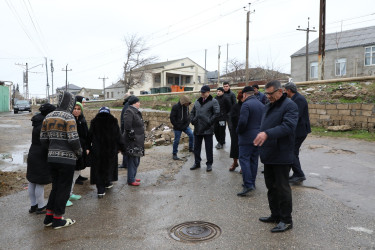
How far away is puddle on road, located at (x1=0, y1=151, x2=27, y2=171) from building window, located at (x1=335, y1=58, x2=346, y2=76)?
2922cm

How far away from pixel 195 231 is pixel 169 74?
5007 centimetres

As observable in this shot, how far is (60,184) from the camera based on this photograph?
3895 mm

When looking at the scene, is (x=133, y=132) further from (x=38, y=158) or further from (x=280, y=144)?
(x=280, y=144)

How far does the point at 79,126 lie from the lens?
5152 mm

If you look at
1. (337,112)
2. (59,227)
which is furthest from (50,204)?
(337,112)

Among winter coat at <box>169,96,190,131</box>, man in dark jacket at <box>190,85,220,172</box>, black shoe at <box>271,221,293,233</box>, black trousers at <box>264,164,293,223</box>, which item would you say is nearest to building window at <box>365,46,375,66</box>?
winter coat at <box>169,96,190,131</box>

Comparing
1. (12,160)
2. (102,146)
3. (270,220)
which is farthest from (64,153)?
(12,160)

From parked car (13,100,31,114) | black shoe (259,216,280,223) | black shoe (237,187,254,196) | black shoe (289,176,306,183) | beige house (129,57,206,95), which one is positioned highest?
beige house (129,57,206,95)

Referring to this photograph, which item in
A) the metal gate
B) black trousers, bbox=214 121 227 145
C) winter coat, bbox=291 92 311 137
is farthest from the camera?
the metal gate

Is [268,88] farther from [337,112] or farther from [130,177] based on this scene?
[337,112]

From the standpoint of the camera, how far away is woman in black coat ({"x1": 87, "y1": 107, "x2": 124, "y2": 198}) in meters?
5.10

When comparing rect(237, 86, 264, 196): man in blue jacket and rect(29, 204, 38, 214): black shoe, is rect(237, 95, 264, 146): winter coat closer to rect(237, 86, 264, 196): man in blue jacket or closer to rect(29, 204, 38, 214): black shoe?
rect(237, 86, 264, 196): man in blue jacket

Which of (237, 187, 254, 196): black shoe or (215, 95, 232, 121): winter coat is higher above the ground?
(215, 95, 232, 121): winter coat

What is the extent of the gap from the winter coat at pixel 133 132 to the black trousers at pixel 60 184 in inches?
68.1
